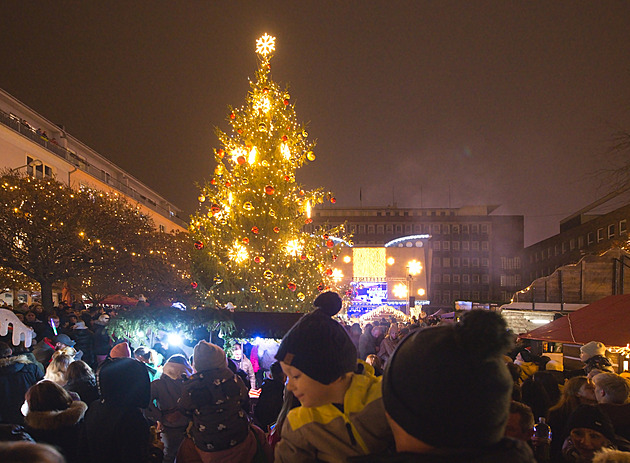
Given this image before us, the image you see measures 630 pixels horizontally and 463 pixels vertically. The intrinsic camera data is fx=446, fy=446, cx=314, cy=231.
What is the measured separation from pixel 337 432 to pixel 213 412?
2299 millimetres

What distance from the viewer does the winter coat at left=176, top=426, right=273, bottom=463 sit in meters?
4.01

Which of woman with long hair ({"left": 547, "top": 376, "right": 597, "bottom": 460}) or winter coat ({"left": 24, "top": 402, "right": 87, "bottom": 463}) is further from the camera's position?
woman with long hair ({"left": 547, "top": 376, "right": 597, "bottom": 460})

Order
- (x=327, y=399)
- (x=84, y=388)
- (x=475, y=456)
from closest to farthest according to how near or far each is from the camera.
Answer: (x=475, y=456) < (x=327, y=399) < (x=84, y=388)

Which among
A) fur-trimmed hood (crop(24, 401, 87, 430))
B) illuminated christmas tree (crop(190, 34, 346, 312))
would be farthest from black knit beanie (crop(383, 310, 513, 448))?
illuminated christmas tree (crop(190, 34, 346, 312))

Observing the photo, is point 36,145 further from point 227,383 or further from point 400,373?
point 400,373

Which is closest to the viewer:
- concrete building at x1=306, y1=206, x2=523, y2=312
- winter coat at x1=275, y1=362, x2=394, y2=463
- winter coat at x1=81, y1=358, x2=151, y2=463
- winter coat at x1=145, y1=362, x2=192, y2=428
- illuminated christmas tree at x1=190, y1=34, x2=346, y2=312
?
winter coat at x1=275, y1=362, x2=394, y2=463

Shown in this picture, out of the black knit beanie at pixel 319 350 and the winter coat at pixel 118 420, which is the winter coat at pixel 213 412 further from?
the black knit beanie at pixel 319 350

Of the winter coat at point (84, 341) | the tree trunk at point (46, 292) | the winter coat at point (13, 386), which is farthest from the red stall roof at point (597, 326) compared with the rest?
the tree trunk at point (46, 292)

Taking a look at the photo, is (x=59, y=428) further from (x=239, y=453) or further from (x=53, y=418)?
(x=239, y=453)

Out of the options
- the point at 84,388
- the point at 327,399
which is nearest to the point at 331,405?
the point at 327,399

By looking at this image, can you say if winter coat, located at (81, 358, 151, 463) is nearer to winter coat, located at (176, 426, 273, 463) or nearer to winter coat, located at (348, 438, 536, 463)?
winter coat, located at (176, 426, 273, 463)

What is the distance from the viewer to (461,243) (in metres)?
88.6

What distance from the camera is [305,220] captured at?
627 inches

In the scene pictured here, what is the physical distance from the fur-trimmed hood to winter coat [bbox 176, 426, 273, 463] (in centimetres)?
102
